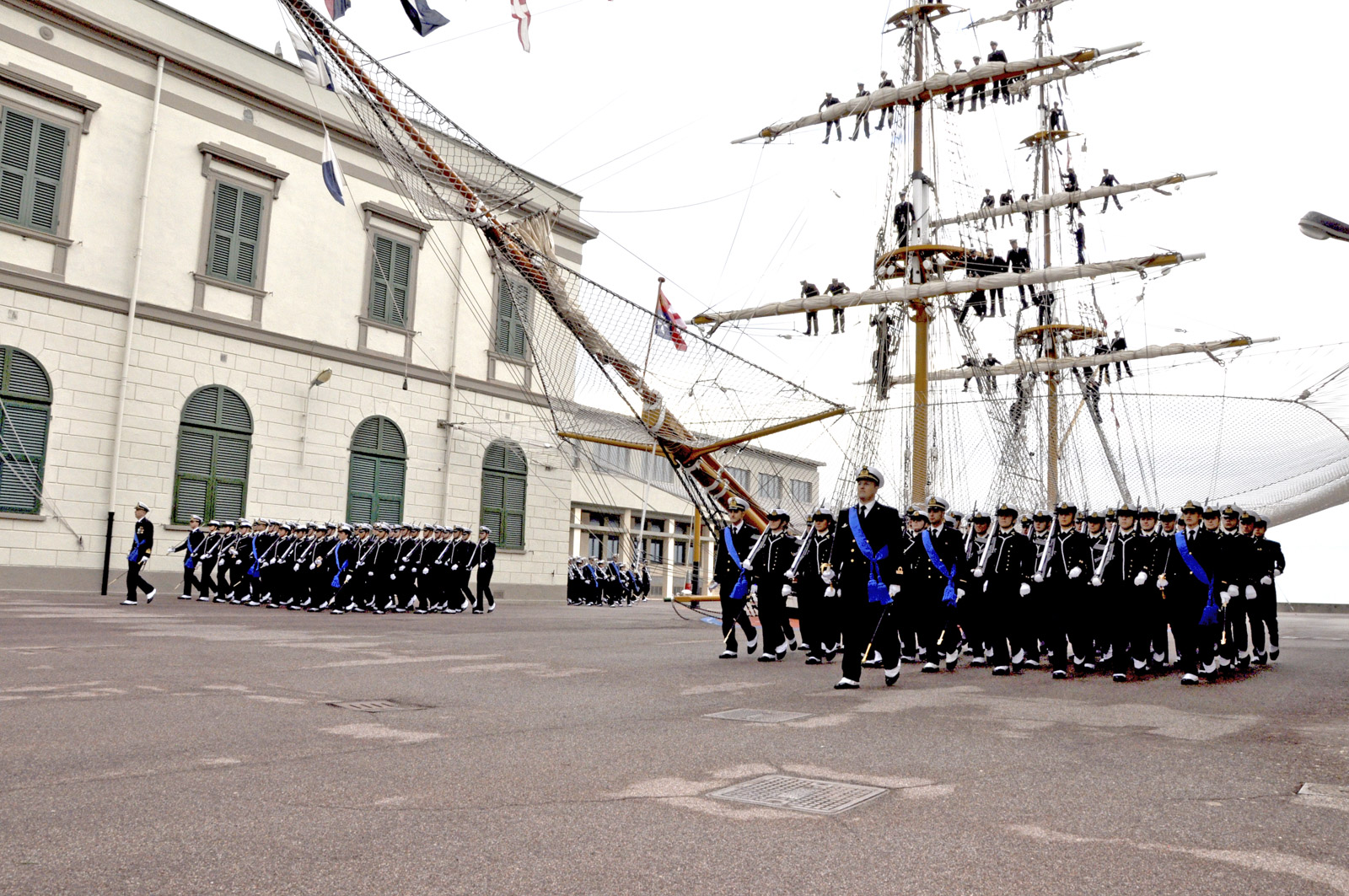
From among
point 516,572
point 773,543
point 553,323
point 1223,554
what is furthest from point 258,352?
point 1223,554

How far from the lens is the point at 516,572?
29.6 metres

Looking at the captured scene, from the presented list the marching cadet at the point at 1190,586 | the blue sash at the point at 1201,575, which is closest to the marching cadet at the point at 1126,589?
the marching cadet at the point at 1190,586

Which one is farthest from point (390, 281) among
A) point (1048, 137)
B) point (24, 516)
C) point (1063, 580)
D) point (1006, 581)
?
point (1048, 137)

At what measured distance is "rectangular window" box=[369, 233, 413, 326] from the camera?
84.5 ft

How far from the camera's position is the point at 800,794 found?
16.4 ft

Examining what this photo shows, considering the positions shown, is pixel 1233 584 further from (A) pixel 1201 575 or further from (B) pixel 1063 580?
(B) pixel 1063 580

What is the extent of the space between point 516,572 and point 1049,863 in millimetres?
26368

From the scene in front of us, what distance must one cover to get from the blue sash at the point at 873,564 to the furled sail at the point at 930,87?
70.3 ft

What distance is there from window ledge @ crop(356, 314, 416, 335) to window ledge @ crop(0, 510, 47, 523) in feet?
27.4

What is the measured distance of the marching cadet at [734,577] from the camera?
1309 centimetres

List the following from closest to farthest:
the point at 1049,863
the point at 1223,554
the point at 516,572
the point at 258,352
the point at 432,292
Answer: the point at 1049,863
the point at 1223,554
the point at 258,352
the point at 432,292
the point at 516,572

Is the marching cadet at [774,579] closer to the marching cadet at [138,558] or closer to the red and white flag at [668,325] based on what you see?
the red and white flag at [668,325]

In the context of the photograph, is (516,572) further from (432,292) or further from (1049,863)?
(1049,863)

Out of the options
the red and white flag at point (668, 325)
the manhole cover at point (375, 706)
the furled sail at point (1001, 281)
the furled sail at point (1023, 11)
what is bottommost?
the manhole cover at point (375, 706)
